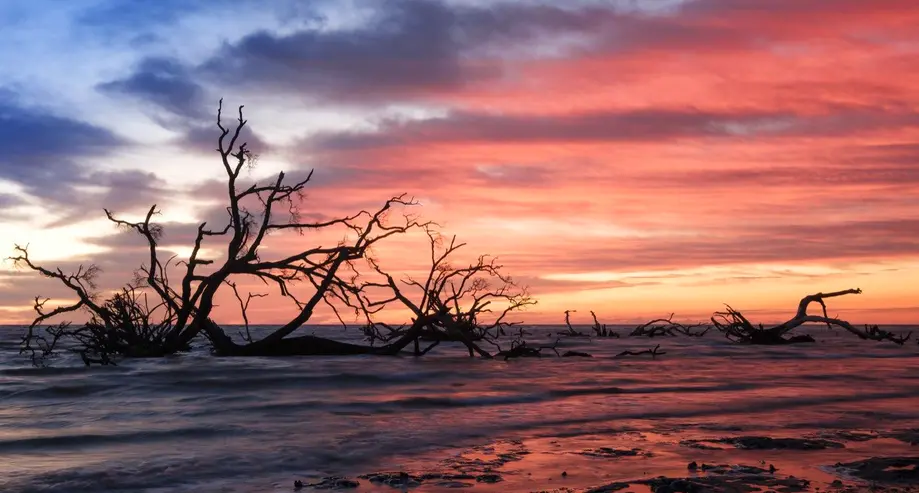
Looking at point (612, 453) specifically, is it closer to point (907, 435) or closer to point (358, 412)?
point (907, 435)

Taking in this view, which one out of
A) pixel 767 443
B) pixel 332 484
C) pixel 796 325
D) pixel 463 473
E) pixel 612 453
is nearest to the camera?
pixel 332 484

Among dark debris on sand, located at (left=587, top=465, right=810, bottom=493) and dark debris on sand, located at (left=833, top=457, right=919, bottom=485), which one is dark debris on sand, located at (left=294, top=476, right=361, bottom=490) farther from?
dark debris on sand, located at (left=833, top=457, right=919, bottom=485)

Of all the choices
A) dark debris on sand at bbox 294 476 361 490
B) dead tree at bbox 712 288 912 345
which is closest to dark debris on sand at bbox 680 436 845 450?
dark debris on sand at bbox 294 476 361 490

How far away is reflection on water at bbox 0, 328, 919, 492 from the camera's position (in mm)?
8508

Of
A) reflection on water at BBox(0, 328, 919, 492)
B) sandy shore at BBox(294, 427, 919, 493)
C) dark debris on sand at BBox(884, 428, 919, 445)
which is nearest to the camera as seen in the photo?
sandy shore at BBox(294, 427, 919, 493)

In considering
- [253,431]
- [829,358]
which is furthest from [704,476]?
[829,358]

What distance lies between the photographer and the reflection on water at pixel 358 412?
335 inches

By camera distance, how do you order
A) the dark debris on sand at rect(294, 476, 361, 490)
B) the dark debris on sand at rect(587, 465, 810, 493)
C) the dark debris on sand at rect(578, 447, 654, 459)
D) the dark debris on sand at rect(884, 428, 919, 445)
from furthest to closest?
the dark debris on sand at rect(884, 428, 919, 445)
the dark debris on sand at rect(578, 447, 654, 459)
the dark debris on sand at rect(294, 476, 361, 490)
the dark debris on sand at rect(587, 465, 810, 493)

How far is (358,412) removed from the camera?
1309cm

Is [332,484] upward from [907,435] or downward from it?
downward

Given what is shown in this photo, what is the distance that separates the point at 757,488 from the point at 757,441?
2.68 metres

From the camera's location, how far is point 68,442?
34.4ft

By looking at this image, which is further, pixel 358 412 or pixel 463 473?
pixel 358 412

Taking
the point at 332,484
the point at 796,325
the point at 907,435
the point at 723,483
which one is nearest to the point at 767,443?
the point at 907,435
